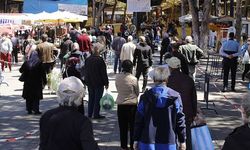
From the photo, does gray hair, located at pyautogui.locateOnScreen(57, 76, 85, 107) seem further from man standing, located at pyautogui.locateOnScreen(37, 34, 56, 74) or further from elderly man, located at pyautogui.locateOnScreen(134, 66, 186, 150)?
man standing, located at pyautogui.locateOnScreen(37, 34, 56, 74)

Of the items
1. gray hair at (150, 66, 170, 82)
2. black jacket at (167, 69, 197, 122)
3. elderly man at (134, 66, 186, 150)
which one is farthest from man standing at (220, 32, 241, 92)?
elderly man at (134, 66, 186, 150)

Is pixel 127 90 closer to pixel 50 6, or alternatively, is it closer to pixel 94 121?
pixel 94 121

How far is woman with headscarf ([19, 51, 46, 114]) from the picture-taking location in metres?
12.0

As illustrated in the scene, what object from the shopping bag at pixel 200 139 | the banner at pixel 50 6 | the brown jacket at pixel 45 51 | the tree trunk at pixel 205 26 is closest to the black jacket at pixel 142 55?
the brown jacket at pixel 45 51

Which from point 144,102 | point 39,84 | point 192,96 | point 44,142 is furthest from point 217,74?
point 44,142

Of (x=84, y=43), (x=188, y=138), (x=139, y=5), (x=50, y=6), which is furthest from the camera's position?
(x=50, y=6)

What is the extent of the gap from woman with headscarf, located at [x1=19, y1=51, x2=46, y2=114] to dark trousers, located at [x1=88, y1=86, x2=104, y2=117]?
4.79 ft

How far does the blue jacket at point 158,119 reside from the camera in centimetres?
568

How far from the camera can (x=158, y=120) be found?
18.6 feet

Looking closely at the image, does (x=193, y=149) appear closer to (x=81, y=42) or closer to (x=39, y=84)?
(x=39, y=84)

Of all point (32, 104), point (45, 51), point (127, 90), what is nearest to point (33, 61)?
point (32, 104)

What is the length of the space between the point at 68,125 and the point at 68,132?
56 millimetres

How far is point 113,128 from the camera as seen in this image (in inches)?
416

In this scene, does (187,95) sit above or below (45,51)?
below
